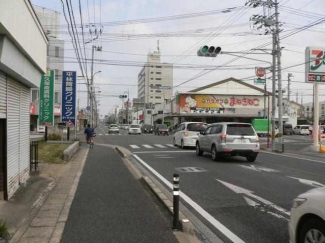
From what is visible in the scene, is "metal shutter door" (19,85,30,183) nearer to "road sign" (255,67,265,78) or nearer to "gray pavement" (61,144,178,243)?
"gray pavement" (61,144,178,243)

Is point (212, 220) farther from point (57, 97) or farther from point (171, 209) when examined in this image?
point (57, 97)

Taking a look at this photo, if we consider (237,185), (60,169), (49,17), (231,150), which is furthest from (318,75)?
(49,17)

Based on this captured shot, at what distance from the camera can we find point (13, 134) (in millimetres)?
7199

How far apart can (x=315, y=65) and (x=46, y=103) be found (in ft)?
61.4

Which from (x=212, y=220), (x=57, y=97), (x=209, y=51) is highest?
(x=209, y=51)

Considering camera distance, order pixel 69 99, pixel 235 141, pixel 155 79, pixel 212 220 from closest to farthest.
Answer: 1. pixel 212 220
2. pixel 235 141
3. pixel 69 99
4. pixel 155 79

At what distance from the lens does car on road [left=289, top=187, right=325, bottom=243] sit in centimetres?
340

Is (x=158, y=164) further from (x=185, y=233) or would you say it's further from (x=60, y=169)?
(x=185, y=233)

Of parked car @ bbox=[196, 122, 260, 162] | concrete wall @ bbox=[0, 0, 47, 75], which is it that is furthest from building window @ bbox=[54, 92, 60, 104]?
concrete wall @ bbox=[0, 0, 47, 75]

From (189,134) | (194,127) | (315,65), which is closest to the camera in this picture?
(189,134)

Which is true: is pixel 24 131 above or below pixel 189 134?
above

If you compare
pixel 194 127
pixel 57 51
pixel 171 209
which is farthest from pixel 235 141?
pixel 57 51

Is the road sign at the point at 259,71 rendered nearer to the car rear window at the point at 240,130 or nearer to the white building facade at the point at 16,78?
the car rear window at the point at 240,130

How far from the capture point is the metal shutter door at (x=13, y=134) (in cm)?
679
